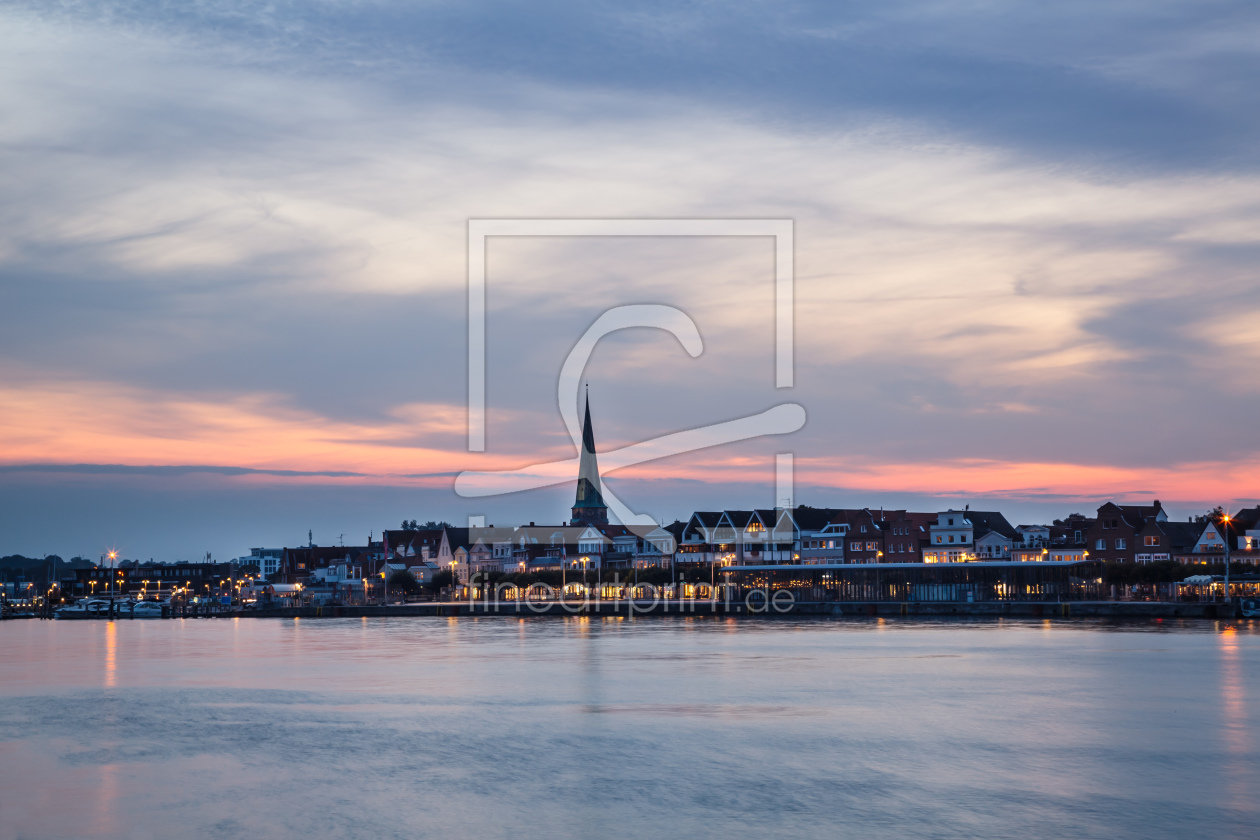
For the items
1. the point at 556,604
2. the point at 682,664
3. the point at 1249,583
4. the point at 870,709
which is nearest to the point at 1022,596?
the point at 1249,583

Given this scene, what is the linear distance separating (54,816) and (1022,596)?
10321cm

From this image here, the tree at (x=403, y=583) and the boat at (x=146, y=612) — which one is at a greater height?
the tree at (x=403, y=583)

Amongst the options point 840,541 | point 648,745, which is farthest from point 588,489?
point 648,745

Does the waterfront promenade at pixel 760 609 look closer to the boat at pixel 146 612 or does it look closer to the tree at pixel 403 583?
the boat at pixel 146 612

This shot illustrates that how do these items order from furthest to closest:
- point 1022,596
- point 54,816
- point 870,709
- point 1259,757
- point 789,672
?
1. point 1022,596
2. point 789,672
3. point 870,709
4. point 1259,757
5. point 54,816

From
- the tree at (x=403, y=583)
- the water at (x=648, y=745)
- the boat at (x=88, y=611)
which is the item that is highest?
the water at (x=648, y=745)

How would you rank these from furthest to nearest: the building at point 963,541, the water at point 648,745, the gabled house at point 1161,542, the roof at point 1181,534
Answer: the building at point 963,541 < the roof at point 1181,534 < the gabled house at point 1161,542 < the water at point 648,745

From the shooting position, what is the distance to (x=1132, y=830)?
24.4m

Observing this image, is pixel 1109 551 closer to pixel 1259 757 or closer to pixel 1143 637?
pixel 1143 637

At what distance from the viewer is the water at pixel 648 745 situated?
25906 mm

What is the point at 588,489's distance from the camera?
189 meters

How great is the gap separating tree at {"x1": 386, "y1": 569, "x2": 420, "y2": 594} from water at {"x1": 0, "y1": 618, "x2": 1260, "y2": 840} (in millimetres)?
102330

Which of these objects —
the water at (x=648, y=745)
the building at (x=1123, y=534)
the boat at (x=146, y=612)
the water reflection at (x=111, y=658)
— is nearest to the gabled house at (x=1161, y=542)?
the building at (x=1123, y=534)

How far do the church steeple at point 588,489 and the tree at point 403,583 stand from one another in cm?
2555
